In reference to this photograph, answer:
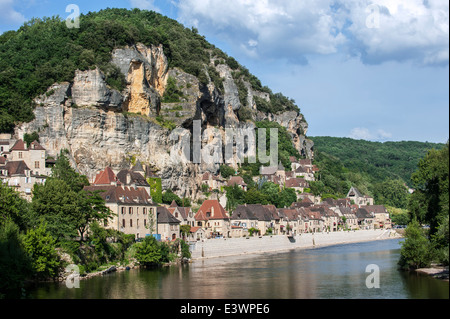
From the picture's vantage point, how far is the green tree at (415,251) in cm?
5450

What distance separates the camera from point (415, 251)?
55.2 metres

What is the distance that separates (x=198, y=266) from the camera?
214 ft

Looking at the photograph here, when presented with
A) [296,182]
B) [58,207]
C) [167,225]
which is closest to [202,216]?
[167,225]

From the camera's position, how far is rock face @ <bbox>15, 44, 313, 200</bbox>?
88000mm

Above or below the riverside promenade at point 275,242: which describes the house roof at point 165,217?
above

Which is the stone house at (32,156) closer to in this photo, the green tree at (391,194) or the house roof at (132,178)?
the house roof at (132,178)

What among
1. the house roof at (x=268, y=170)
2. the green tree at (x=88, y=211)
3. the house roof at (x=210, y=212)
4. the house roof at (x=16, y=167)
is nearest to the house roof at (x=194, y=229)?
the house roof at (x=210, y=212)

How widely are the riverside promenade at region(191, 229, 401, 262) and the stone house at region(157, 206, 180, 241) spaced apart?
4.75 m

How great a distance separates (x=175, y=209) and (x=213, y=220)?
8.26m

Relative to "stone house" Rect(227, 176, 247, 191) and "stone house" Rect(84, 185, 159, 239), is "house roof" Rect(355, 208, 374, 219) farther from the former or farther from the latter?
"stone house" Rect(84, 185, 159, 239)

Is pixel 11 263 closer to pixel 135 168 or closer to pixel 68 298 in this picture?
pixel 68 298

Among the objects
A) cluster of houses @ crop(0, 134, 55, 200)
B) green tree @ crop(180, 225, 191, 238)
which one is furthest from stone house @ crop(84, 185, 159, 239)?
cluster of houses @ crop(0, 134, 55, 200)

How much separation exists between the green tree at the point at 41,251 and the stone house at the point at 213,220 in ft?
125

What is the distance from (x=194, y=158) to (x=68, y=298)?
2592 inches
